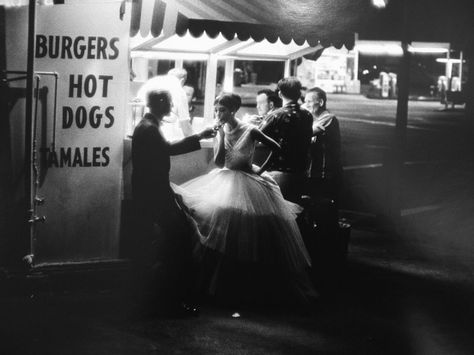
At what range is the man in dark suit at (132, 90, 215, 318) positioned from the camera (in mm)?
7199

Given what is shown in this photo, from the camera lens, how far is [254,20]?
882 centimetres

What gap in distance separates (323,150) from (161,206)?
378cm

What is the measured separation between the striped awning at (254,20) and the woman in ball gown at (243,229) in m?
1.03

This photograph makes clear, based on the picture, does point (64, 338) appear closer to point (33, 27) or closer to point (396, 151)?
point (33, 27)

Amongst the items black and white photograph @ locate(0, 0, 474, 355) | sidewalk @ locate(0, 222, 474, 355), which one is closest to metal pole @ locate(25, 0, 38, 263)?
black and white photograph @ locate(0, 0, 474, 355)

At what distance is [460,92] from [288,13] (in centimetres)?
3984

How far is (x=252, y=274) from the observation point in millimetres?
7801

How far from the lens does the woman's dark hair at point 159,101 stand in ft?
24.2

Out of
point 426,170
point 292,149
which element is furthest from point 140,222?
point 426,170

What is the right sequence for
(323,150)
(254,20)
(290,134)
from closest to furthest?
(290,134) < (254,20) < (323,150)

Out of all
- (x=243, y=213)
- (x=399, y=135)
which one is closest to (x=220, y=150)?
(x=243, y=213)

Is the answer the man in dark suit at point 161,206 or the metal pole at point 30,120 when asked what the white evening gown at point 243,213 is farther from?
the metal pole at point 30,120

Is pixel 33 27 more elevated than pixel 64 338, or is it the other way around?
pixel 33 27

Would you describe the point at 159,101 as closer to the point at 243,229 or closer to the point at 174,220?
the point at 174,220
